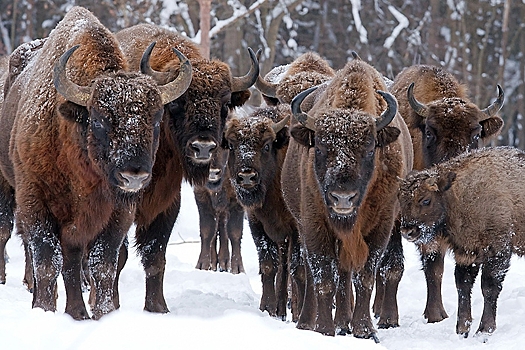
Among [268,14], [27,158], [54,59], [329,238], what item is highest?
[54,59]

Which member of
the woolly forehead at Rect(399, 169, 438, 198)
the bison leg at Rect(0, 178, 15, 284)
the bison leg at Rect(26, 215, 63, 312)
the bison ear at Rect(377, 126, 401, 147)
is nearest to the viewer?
the bison leg at Rect(26, 215, 63, 312)

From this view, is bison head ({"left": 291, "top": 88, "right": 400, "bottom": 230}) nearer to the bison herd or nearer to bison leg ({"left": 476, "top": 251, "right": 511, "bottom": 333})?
the bison herd

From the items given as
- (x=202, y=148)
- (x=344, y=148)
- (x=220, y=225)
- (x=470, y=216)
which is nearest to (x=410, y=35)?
(x=220, y=225)

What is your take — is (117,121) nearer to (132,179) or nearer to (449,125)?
(132,179)

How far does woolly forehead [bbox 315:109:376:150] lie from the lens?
276 inches

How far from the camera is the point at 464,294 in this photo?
8.13 metres

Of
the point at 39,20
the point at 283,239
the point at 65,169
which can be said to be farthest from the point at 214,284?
the point at 39,20

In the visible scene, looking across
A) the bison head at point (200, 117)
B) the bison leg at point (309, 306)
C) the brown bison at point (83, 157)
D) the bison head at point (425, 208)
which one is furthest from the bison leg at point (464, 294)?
the brown bison at point (83, 157)

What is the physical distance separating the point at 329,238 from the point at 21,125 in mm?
2652

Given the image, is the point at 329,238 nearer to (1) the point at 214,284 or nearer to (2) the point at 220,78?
(2) the point at 220,78

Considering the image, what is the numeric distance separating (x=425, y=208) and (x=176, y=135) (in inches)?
94.4

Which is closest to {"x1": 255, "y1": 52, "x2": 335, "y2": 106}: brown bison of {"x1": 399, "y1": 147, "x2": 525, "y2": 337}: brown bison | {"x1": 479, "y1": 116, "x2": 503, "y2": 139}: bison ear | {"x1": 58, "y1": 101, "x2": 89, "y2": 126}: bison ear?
{"x1": 479, "y1": 116, "x2": 503, "y2": 139}: bison ear

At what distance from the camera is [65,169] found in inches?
274

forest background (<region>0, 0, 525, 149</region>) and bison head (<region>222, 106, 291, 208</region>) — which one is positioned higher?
bison head (<region>222, 106, 291, 208</region>)
